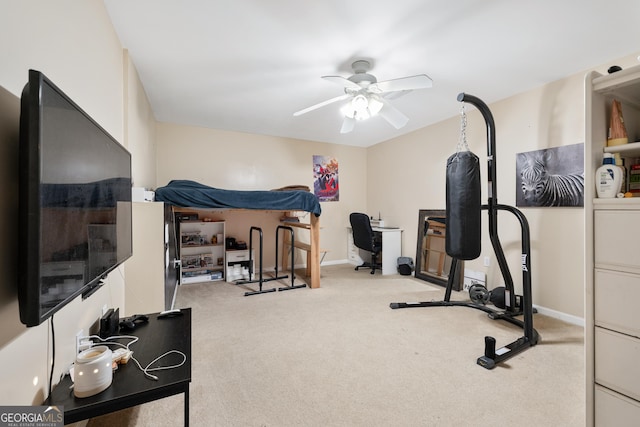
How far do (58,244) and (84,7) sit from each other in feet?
4.55

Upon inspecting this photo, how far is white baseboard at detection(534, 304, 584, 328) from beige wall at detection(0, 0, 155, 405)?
393cm

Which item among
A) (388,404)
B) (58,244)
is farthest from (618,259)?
(58,244)

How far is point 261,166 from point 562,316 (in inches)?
178

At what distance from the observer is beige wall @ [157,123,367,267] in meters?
4.27

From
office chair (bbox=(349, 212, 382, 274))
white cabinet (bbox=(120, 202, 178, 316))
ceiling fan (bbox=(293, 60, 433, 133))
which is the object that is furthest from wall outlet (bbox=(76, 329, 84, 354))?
office chair (bbox=(349, 212, 382, 274))

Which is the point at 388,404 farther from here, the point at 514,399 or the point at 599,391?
the point at 599,391

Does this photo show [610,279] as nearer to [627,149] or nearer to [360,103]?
[627,149]

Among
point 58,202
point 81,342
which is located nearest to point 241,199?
point 81,342

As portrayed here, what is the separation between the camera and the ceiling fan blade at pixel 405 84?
218cm

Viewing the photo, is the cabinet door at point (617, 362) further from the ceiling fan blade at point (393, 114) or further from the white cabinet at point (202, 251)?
A: the white cabinet at point (202, 251)

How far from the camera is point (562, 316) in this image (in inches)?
109

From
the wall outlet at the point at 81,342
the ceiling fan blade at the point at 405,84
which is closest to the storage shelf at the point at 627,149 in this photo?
the ceiling fan blade at the point at 405,84

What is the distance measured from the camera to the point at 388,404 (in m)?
1.57

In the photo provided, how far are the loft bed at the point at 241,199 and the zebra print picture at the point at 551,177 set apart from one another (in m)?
2.49
